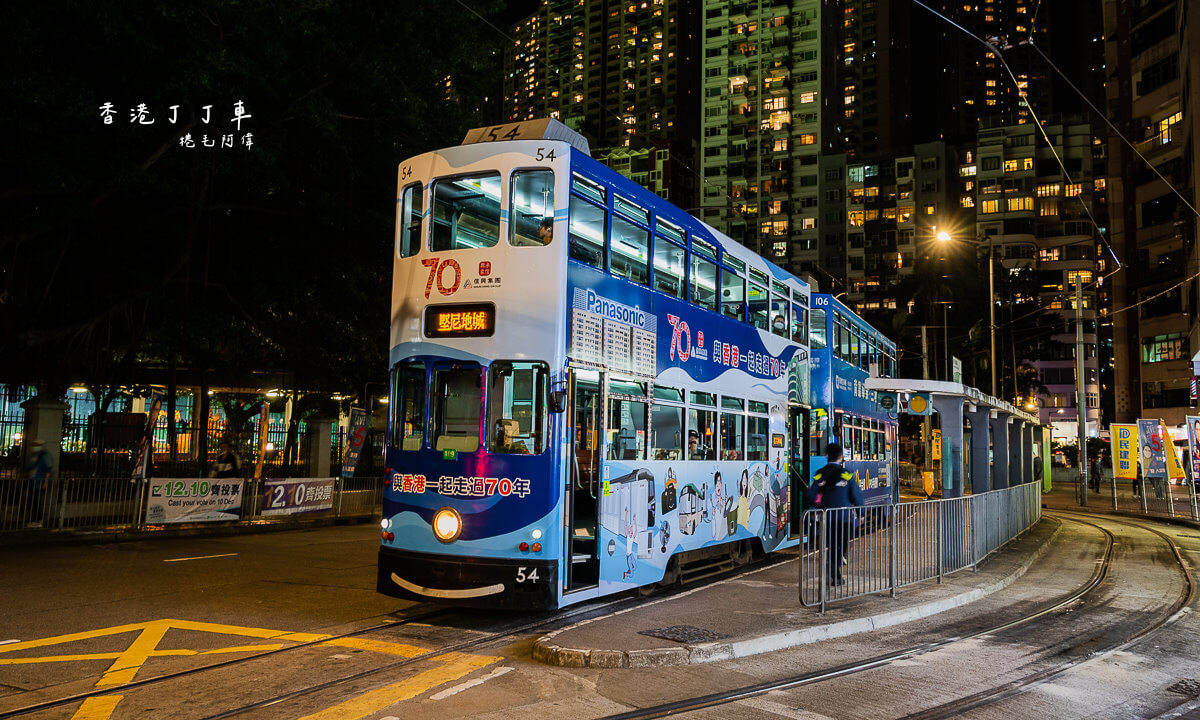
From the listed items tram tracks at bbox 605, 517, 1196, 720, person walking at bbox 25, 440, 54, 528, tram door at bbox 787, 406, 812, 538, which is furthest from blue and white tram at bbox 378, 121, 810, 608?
person walking at bbox 25, 440, 54, 528

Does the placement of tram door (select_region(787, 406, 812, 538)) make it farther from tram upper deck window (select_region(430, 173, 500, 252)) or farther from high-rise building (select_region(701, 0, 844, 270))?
high-rise building (select_region(701, 0, 844, 270))

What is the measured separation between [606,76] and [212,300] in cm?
13872

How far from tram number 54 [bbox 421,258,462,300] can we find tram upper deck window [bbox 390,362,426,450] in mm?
801

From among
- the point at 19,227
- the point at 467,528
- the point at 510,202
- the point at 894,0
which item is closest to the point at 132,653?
the point at 467,528

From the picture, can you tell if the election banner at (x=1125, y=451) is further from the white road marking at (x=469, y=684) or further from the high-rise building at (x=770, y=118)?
the high-rise building at (x=770, y=118)

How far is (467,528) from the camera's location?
8570 mm

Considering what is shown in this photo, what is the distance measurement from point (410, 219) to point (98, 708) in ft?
17.6

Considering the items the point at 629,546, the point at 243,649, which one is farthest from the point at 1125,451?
the point at 243,649

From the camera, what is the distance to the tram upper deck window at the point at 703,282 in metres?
11.6

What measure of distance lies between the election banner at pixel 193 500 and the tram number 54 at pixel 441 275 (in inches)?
457

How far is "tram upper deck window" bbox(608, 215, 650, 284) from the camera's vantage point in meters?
9.79

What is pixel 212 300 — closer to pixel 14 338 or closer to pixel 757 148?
pixel 14 338

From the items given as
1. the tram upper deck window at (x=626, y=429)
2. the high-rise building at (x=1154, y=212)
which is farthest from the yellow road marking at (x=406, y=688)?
the high-rise building at (x=1154, y=212)

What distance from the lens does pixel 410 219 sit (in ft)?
30.8
